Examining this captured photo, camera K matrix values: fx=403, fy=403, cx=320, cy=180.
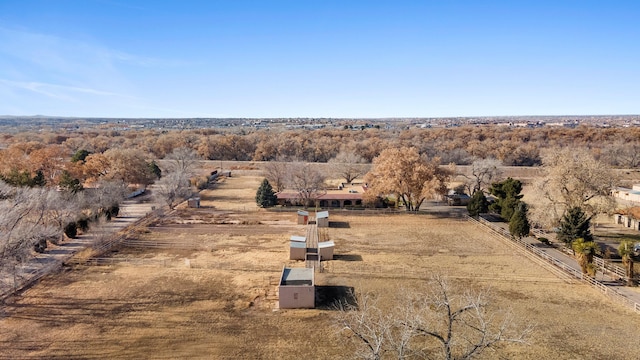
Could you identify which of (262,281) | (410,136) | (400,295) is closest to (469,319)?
(400,295)

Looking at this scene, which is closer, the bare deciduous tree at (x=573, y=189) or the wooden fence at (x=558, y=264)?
the wooden fence at (x=558, y=264)

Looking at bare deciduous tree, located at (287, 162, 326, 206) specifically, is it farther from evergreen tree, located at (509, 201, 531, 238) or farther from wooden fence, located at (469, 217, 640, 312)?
evergreen tree, located at (509, 201, 531, 238)

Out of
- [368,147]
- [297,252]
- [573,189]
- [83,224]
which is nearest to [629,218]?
[573,189]

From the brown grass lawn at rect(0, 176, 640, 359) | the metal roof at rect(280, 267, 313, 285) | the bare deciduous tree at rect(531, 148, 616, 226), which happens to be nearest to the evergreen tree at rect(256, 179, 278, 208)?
the brown grass lawn at rect(0, 176, 640, 359)

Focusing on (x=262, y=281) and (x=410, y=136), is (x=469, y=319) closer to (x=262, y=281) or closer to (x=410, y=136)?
(x=262, y=281)

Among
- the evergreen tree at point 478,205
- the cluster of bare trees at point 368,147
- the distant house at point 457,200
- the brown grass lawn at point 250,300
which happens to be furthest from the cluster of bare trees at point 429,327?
the cluster of bare trees at point 368,147

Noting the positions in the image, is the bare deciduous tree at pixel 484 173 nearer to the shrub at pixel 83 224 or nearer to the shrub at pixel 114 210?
the shrub at pixel 114 210
